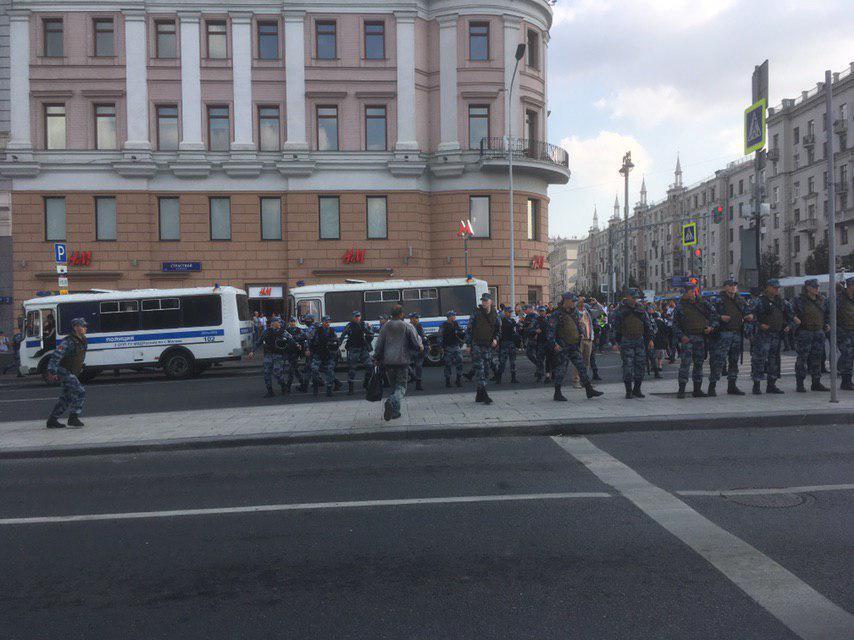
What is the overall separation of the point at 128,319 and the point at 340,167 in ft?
44.8

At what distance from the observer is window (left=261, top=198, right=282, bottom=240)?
30719mm

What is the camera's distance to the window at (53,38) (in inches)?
1163

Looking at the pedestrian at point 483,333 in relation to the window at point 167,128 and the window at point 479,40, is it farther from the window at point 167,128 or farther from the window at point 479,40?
the window at point 167,128

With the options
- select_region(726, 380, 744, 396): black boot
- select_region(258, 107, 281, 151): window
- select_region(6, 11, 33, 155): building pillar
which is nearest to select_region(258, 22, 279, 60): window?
select_region(258, 107, 281, 151): window

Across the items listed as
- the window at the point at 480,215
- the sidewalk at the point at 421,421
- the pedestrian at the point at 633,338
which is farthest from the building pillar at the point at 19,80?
the pedestrian at the point at 633,338

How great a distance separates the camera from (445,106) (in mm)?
31109

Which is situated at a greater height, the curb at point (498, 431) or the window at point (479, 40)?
the window at point (479, 40)

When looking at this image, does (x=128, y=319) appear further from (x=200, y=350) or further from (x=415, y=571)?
(x=415, y=571)

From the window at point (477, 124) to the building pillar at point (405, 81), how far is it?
2641 mm

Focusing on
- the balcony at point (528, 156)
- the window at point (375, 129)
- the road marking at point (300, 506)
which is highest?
the window at point (375, 129)

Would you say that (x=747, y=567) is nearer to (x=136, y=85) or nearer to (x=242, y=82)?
(x=242, y=82)

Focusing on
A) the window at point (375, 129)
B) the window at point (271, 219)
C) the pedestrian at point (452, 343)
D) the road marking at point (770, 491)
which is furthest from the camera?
the window at point (375, 129)

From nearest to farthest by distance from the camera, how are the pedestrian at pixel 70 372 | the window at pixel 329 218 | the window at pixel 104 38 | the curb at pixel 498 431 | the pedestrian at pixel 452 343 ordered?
the curb at pixel 498 431 → the pedestrian at pixel 70 372 → the pedestrian at pixel 452 343 → the window at pixel 104 38 → the window at pixel 329 218

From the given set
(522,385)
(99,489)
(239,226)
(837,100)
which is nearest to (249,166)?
(239,226)
